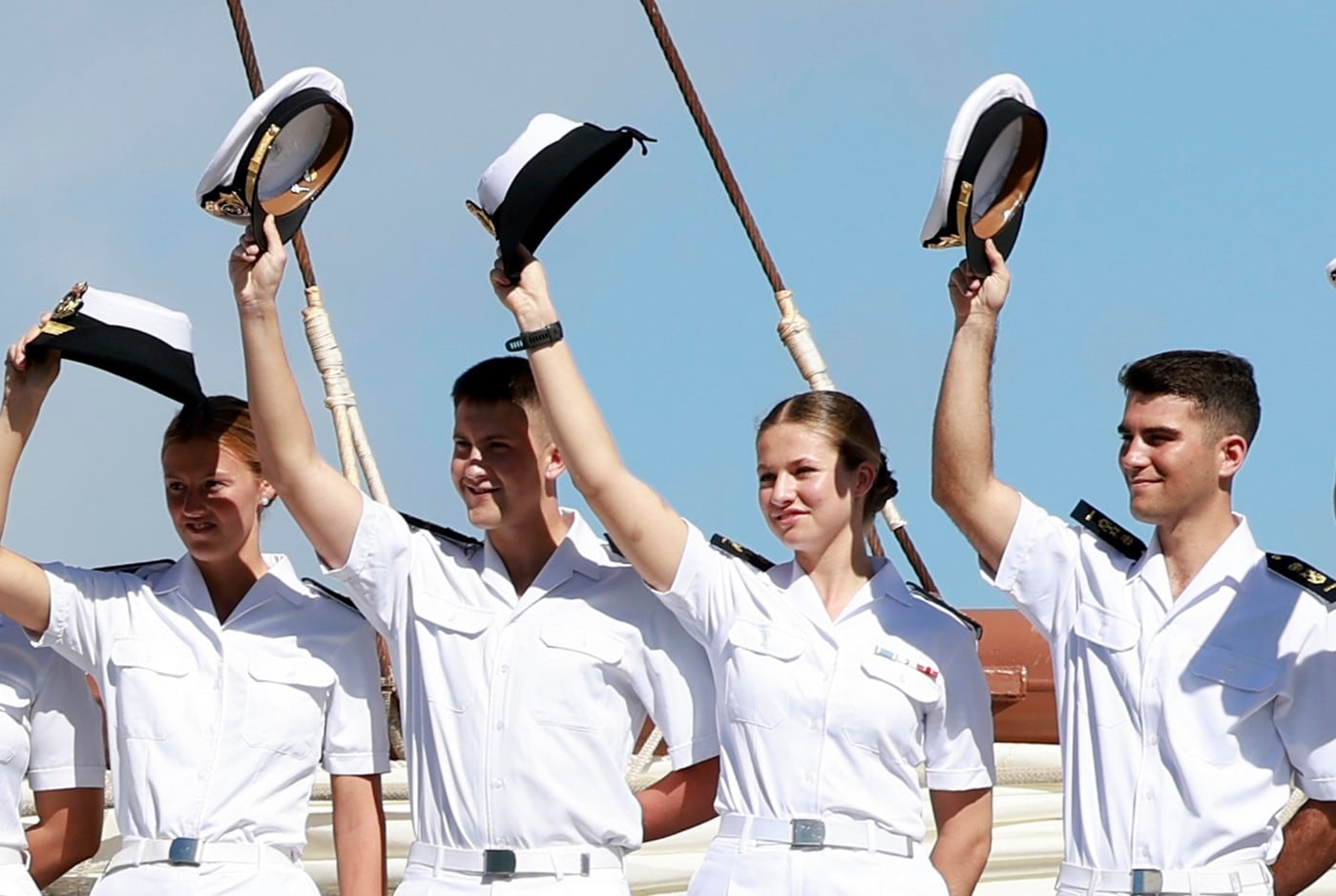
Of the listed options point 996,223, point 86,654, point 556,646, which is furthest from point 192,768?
point 996,223

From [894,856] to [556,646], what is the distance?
69 cm

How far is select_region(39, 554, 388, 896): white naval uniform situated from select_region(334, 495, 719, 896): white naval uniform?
0.17 m

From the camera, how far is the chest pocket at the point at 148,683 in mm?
3922

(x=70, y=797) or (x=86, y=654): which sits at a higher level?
(x=86, y=654)

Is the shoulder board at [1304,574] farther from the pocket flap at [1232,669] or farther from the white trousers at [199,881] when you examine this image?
the white trousers at [199,881]

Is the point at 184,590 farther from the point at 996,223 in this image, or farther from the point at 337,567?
the point at 996,223

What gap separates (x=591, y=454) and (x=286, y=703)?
78 centimetres

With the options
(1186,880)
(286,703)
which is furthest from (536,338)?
(1186,880)

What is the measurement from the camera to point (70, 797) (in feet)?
13.8

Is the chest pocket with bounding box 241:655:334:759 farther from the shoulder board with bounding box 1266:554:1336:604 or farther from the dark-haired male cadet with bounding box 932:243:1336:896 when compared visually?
the shoulder board with bounding box 1266:554:1336:604

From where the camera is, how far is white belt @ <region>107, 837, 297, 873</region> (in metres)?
3.85

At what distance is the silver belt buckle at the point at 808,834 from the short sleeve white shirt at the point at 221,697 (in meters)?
0.79

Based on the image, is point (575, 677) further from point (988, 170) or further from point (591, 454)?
point (988, 170)

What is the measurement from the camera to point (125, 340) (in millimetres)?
4121
